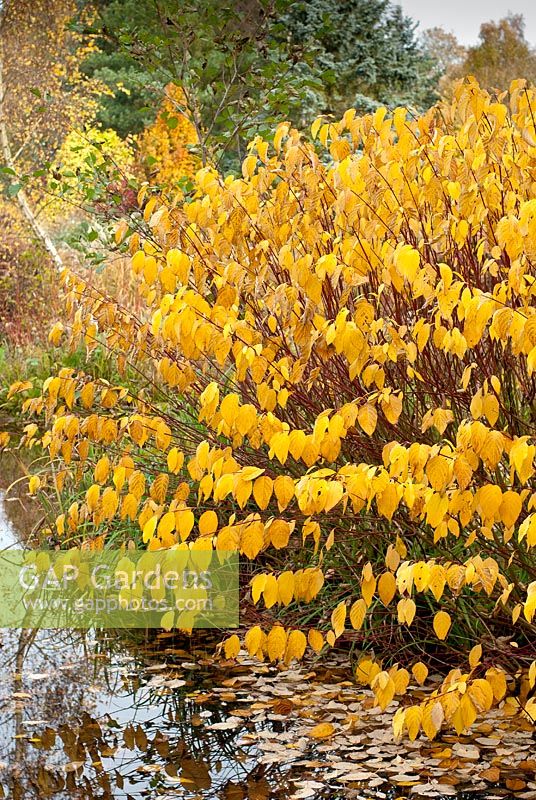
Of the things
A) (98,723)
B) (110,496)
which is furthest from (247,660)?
(110,496)

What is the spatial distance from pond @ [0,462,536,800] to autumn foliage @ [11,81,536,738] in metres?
0.17

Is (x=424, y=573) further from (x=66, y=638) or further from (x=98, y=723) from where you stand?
(x=66, y=638)

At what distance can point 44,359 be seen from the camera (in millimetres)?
9297

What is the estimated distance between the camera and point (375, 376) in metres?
2.97

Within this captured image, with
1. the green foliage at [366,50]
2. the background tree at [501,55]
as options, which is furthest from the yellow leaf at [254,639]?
the background tree at [501,55]

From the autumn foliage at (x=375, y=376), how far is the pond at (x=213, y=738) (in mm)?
171

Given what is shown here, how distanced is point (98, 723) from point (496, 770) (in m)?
1.29

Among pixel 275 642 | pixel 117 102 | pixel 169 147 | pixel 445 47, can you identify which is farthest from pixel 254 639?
pixel 445 47

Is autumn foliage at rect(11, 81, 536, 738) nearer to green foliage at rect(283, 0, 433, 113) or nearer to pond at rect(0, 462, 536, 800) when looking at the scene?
pond at rect(0, 462, 536, 800)

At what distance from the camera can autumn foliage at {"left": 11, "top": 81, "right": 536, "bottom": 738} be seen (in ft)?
8.73

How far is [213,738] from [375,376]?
128cm

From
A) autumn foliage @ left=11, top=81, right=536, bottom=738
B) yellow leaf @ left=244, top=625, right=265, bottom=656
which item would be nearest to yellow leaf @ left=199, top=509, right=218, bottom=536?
autumn foliage @ left=11, top=81, right=536, bottom=738

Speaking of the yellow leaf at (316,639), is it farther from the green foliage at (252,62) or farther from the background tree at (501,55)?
the background tree at (501,55)

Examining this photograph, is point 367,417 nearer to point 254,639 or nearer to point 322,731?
point 254,639
